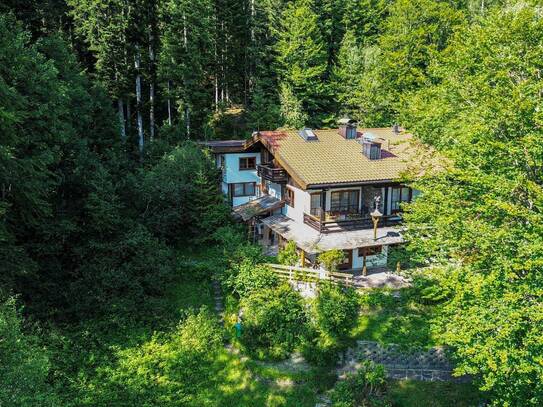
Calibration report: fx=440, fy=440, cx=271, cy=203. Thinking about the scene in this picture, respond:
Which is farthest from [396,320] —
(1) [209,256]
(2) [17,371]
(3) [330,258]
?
(2) [17,371]

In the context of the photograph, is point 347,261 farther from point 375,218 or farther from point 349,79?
point 349,79

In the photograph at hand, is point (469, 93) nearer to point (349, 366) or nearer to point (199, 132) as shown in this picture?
point (349, 366)

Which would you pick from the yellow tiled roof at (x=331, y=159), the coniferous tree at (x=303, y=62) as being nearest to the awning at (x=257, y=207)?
the yellow tiled roof at (x=331, y=159)

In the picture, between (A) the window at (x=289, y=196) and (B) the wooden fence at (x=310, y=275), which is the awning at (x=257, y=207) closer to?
(A) the window at (x=289, y=196)

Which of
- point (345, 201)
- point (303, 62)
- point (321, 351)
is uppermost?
point (303, 62)

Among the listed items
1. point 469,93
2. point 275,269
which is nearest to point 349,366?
point 275,269

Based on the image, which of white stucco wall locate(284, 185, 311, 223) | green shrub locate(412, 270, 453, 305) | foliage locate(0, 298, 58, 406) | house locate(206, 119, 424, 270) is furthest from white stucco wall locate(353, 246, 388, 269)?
foliage locate(0, 298, 58, 406)

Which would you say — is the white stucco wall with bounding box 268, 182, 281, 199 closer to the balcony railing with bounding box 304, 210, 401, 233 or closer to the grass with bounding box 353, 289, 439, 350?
the balcony railing with bounding box 304, 210, 401, 233
